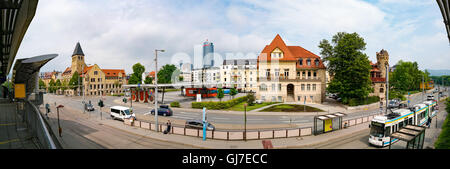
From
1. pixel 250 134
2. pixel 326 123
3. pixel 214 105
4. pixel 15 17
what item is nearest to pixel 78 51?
pixel 214 105

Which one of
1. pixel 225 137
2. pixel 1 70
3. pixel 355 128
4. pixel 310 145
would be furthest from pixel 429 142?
pixel 1 70

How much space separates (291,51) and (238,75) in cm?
4578

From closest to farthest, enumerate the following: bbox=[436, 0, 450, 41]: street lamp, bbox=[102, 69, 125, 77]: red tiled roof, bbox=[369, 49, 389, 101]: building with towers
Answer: bbox=[436, 0, 450, 41]: street lamp < bbox=[369, 49, 389, 101]: building with towers < bbox=[102, 69, 125, 77]: red tiled roof

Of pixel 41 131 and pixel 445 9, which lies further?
pixel 41 131

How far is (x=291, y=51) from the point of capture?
41562mm

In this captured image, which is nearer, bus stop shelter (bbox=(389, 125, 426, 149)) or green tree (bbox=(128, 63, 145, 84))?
bus stop shelter (bbox=(389, 125, 426, 149))

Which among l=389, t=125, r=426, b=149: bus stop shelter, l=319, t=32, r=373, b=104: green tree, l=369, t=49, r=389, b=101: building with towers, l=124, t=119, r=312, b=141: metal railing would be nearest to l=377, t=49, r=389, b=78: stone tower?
l=369, t=49, r=389, b=101: building with towers

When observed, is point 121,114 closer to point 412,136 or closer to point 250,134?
point 250,134

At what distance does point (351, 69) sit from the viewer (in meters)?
32.1

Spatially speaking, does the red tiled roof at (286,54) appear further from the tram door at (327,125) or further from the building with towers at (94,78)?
the building with towers at (94,78)

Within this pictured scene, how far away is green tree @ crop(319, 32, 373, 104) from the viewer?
32.1 m

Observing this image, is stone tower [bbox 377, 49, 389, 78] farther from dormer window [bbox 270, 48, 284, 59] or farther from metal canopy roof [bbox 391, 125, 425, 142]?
metal canopy roof [bbox 391, 125, 425, 142]

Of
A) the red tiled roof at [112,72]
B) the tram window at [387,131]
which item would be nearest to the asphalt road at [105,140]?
the tram window at [387,131]
